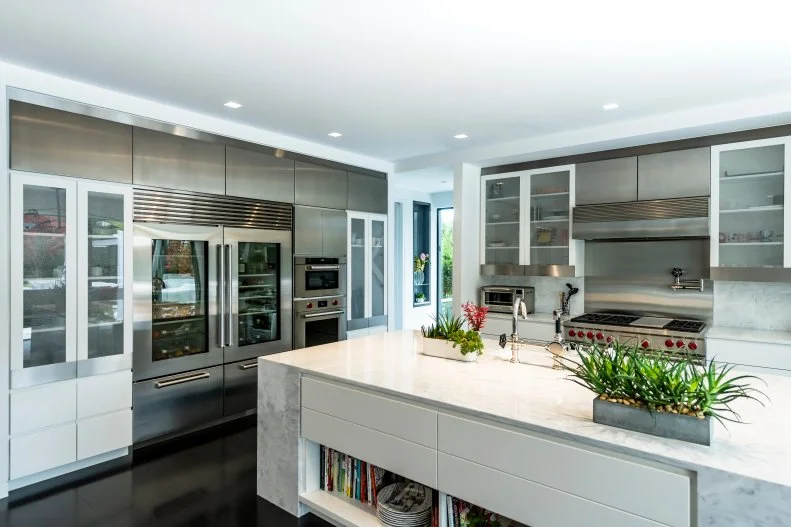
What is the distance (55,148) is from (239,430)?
2471 millimetres

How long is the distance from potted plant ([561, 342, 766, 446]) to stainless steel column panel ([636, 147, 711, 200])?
115 inches

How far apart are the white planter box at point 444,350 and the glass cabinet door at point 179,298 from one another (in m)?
2.05

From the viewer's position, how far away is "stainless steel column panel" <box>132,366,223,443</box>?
3.62 meters

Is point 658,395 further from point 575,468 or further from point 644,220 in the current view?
point 644,220

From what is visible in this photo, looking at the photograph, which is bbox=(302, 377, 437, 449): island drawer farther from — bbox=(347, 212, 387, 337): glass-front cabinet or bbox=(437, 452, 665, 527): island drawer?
bbox=(347, 212, 387, 337): glass-front cabinet

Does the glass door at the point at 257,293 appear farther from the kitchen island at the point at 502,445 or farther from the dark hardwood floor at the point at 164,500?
the kitchen island at the point at 502,445

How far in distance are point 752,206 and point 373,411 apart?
3.53m

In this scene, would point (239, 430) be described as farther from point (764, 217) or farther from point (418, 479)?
point (764, 217)

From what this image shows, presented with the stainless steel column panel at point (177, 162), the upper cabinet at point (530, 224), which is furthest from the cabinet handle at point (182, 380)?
the upper cabinet at point (530, 224)

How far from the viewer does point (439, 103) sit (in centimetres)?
370

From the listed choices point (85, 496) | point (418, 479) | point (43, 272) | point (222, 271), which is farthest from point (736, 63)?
Answer: point (85, 496)

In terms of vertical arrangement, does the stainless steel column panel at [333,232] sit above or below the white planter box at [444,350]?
above

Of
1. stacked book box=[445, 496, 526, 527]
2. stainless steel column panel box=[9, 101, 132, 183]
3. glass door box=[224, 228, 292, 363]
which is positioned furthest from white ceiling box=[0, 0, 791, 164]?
stacked book box=[445, 496, 526, 527]

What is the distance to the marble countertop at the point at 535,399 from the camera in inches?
57.6
